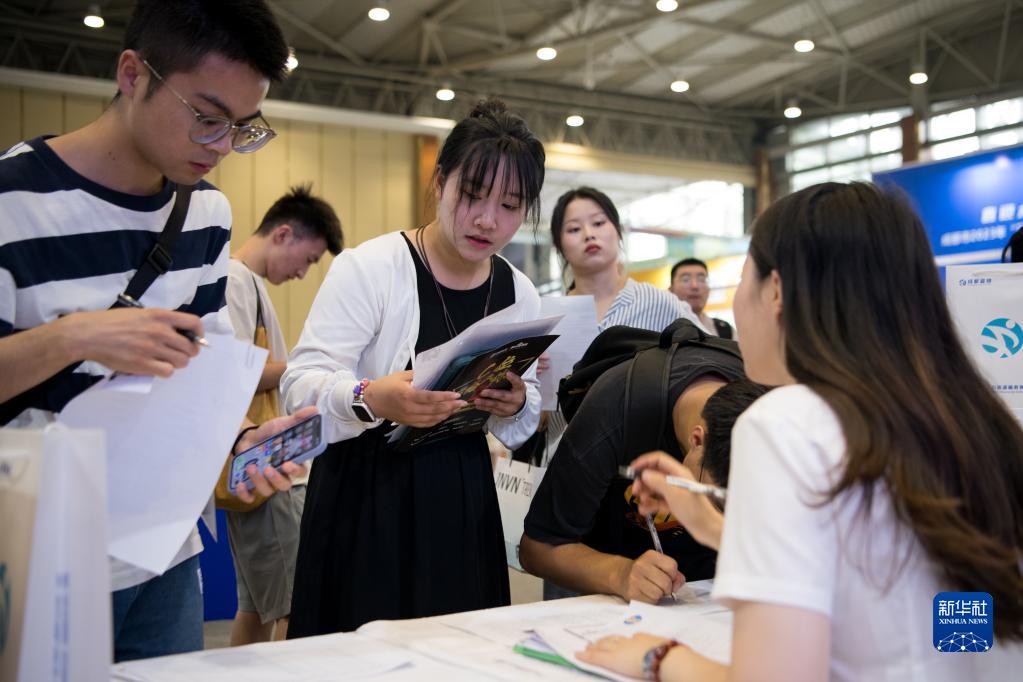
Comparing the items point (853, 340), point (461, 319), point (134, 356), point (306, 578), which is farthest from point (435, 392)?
point (853, 340)

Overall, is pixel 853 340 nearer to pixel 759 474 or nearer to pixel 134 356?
pixel 759 474

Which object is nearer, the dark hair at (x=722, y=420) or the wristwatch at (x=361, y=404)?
the dark hair at (x=722, y=420)

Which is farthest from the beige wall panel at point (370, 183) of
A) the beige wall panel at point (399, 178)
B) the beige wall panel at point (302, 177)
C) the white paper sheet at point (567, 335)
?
the white paper sheet at point (567, 335)

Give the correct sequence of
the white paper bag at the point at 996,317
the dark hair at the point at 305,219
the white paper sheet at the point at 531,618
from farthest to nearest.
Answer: the dark hair at the point at 305,219 < the white paper bag at the point at 996,317 < the white paper sheet at the point at 531,618

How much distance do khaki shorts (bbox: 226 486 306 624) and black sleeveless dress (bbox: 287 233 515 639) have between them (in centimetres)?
135

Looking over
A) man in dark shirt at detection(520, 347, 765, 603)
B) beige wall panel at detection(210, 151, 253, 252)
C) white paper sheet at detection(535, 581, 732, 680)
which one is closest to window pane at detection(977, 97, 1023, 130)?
beige wall panel at detection(210, 151, 253, 252)

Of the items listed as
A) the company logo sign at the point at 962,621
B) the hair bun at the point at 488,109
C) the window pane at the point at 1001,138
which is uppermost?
the window pane at the point at 1001,138

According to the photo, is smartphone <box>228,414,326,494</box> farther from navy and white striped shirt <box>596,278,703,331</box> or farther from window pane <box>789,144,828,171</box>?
window pane <box>789,144,828,171</box>

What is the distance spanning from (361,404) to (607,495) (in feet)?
1.87

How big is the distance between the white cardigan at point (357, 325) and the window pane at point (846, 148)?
11.3 meters

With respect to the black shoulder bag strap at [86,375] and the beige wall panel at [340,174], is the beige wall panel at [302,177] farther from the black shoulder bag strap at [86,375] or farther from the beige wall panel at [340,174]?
the black shoulder bag strap at [86,375]

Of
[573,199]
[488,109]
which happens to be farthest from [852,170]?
[488,109]

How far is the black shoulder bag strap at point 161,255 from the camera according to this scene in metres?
1.31

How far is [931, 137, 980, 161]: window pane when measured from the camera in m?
10.6
